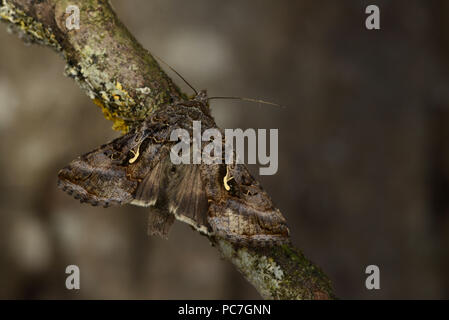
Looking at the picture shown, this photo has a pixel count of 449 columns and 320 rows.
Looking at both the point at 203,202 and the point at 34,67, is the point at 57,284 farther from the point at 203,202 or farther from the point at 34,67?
the point at 203,202

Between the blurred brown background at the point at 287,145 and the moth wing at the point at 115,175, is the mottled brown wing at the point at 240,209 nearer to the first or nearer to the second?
the moth wing at the point at 115,175

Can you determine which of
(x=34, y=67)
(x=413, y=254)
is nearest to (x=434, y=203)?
(x=413, y=254)

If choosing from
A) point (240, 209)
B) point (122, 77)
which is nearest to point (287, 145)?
point (240, 209)

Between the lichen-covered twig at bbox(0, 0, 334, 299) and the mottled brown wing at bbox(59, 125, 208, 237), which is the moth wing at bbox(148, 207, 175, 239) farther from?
the lichen-covered twig at bbox(0, 0, 334, 299)

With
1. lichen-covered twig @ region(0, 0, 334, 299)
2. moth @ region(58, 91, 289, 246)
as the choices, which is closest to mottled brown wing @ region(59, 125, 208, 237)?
moth @ region(58, 91, 289, 246)

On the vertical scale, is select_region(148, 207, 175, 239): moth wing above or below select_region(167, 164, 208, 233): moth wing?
below

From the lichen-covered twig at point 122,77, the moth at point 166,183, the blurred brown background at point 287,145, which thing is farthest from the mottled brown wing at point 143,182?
the blurred brown background at point 287,145
